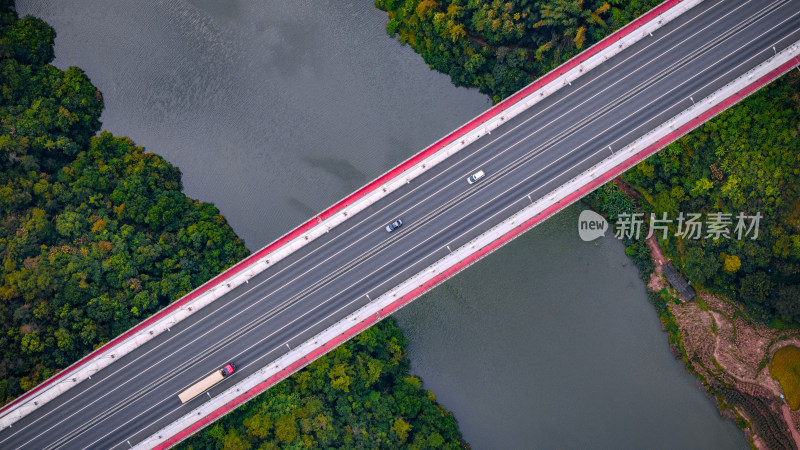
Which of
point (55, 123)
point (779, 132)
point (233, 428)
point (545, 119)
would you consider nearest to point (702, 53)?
point (779, 132)

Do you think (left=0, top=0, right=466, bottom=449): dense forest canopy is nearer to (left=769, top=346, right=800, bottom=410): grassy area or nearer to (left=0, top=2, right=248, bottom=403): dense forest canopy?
(left=0, top=2, right=248, bottom=403): dense forest canopy

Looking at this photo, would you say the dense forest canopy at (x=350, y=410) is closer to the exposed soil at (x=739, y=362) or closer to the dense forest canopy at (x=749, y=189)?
the exposed soil at (x=739, y=362)

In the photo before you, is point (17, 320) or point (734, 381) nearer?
point (17, 320)

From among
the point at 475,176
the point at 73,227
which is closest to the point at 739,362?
the point at 475,176

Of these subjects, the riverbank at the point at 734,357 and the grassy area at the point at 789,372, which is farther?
the riverbank at the point at 734,357

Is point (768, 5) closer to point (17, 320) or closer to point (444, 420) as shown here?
point (444, 420)

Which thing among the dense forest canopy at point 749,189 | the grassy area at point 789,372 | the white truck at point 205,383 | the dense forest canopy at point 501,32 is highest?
the dense forest canopy at point 501,32

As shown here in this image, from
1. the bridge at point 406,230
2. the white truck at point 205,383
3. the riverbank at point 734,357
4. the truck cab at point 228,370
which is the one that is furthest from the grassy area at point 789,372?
the white truck at point 205,383
